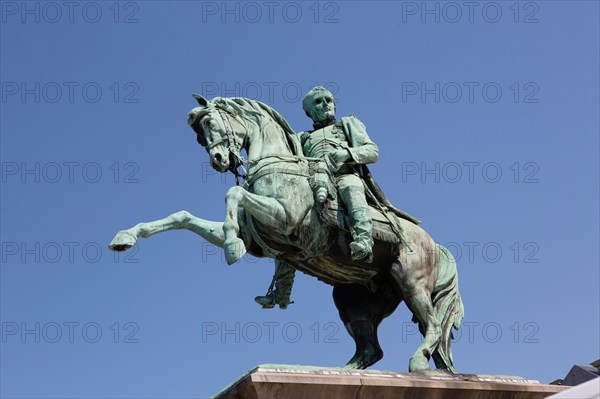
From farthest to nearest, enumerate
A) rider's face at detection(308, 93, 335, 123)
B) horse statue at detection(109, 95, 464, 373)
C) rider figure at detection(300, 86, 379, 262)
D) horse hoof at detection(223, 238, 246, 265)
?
rider's face at detection(308, 93, 335, 123), rider figure at detection(300, 86, 379, 262), horse statue at detection(109, 95, 464, 373), horse hoof at detection(223, 238, 246, 265)

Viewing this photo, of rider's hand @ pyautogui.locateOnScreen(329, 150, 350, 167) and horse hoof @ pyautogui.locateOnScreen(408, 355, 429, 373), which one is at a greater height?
rider's hand @ pyautogui.locateOnScreen(329, 150, 350, 167)

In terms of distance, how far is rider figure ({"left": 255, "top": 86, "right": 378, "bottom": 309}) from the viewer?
14.8 m

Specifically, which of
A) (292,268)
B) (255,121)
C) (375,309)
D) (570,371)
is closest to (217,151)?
(255,121)

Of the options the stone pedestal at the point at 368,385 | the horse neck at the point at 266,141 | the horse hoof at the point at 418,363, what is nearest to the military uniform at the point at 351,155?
the horse neck at the point at 266,141

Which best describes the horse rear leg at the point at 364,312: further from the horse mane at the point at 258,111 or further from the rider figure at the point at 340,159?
the horse mane at the point at 258,111

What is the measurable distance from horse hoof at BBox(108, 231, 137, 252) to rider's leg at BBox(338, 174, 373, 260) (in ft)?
8.87

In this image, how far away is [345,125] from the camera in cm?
1595

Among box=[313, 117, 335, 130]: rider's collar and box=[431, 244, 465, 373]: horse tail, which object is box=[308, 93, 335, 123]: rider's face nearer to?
box=[313, 117, 335, 130]: rider's collar

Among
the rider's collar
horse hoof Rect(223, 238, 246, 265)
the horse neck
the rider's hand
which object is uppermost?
the rider's collar

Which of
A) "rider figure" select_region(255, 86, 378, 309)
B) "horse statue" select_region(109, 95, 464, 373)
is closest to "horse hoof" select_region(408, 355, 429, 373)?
"horse statue" select_region(109, 95, 464, 373)

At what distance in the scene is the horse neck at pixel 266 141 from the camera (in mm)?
15234

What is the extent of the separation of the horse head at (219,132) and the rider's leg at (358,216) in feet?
4.59

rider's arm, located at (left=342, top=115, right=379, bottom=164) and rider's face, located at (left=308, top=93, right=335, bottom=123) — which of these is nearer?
rider's arm, located at (left=342, top=115, right=379, bottom=164)

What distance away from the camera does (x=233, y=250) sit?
1396 centimetres
